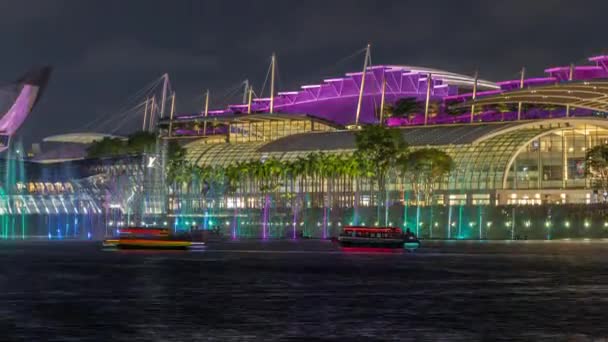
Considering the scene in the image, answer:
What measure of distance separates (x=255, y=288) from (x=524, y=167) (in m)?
105

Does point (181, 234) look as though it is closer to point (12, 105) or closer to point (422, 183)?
point (12, 105)

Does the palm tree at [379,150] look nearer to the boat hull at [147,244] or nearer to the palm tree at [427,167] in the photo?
the palm tree at [427,167]

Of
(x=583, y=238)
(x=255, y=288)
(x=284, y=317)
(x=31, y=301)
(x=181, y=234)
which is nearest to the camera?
(x=284, y=317)

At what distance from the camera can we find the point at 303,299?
45.2m

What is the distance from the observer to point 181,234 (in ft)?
328

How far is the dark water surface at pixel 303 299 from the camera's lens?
3478 cm

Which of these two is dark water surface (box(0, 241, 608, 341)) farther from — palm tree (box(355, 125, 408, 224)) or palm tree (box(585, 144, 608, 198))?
palm tree (box(355, 125, 408, 224))

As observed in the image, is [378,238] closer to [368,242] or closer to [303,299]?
[368,242]

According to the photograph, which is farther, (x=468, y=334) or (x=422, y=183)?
(x=422, y=183)

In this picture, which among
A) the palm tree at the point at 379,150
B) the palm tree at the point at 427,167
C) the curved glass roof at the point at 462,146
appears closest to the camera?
the palm tree at the point at 427,167

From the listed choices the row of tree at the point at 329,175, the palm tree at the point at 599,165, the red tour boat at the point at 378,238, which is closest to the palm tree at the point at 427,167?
the row of tree at the point at 329,175

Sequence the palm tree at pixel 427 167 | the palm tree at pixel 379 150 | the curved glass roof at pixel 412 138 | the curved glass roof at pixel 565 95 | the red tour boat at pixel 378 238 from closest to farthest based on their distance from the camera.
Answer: the red tour boat at pixel 378 238 < the palm tree at pixel 427 167 < the palm tree at pixel 379 150 < the curved glass roof at pixel 565 95 < the curved glass roof at pixel 412 138

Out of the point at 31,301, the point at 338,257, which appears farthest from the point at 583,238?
the point at 31,301

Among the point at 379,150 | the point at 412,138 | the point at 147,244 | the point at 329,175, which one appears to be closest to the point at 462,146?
the point at 412,138
